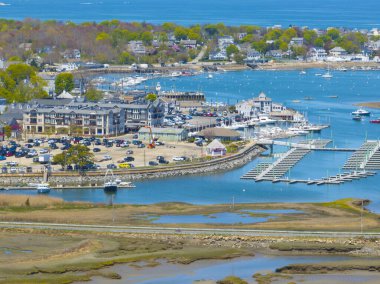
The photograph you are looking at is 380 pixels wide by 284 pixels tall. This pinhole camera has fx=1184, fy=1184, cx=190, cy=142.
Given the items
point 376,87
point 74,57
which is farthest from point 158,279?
point 74,57

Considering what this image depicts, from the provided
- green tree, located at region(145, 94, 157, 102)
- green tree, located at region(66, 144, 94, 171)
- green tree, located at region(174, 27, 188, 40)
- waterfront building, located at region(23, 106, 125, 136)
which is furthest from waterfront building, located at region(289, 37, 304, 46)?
green tree, located at region(66, 144, 94, 171)

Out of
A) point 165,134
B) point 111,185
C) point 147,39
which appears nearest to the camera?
point 111,185

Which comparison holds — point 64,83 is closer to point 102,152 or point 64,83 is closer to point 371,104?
A: point 371,104

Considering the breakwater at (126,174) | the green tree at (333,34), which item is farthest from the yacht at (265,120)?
the green tree at (333,34)

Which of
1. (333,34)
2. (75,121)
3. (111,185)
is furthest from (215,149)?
(333,34)

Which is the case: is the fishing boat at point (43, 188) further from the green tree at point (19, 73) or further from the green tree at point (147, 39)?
the green tree at point (147, 39)

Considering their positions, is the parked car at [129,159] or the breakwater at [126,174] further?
the parked car at [129,159]

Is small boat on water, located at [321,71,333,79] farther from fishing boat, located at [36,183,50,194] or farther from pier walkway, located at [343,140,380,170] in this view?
fishing boat, located at [36,183,50,194]
